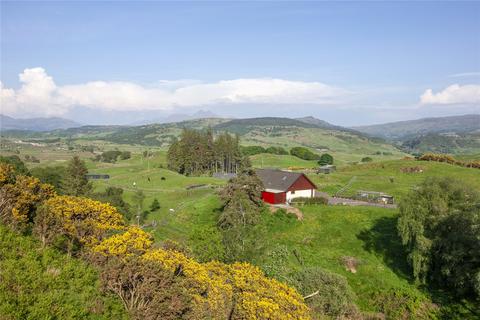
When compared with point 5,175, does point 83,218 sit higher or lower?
lower

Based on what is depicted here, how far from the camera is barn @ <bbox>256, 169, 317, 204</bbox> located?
2398 inches

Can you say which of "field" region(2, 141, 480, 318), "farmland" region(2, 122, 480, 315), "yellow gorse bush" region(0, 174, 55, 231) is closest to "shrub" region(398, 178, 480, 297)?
"farmland" region(2, 122, 480, 315)

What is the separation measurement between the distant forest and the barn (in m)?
48.4

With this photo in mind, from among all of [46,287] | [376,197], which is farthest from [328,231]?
[46,287]

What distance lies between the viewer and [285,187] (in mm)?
61969

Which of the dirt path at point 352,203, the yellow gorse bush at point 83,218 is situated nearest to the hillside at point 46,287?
the yellow gorse bush at point 83,218

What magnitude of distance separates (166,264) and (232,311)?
3752 mm

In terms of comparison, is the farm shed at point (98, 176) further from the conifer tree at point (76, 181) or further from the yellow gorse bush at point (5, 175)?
the yellow gorse bush at point (5, 175)

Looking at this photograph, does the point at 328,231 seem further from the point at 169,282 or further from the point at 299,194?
the point at 169,282

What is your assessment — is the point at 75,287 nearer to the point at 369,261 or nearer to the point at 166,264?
the point at 166,264

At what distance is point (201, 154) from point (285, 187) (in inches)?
2232

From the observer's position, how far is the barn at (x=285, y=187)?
6091cm

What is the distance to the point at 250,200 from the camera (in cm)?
5206

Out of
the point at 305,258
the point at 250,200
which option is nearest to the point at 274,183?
the point at 250,200
